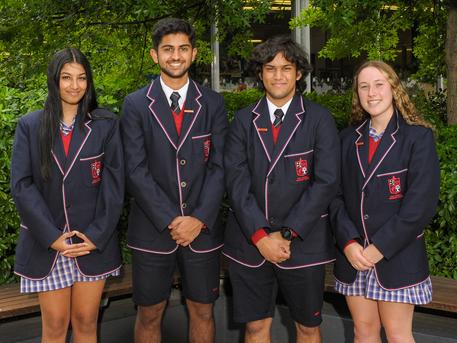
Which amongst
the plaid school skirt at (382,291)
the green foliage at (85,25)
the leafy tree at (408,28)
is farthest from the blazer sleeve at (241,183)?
the leafy tree at (408,28)

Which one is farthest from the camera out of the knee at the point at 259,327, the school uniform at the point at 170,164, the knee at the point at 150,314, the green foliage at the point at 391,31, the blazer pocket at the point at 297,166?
the green foliage at the point at 391,31

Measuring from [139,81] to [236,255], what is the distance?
3.91 meters

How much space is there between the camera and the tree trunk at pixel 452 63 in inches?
230

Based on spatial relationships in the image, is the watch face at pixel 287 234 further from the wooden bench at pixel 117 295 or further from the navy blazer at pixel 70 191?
the wooden bench at pixel 117 295

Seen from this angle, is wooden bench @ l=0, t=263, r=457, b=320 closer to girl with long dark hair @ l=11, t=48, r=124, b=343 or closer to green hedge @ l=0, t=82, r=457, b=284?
green hedge @ l=0, t=82, r=457, b=284

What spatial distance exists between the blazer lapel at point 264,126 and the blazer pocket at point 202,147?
0.32 metres

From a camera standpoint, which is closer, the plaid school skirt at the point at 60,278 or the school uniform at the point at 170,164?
the plaid school skirt at the point at 60,278

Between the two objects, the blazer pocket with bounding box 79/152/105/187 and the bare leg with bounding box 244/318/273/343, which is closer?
the blazer pocket with bounding box 79/152/105/187

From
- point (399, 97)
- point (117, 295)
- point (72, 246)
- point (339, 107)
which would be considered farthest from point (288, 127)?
point (339, 107)

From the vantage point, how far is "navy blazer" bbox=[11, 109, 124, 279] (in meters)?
3.61

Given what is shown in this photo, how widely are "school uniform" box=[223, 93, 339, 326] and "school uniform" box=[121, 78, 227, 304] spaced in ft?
0.51

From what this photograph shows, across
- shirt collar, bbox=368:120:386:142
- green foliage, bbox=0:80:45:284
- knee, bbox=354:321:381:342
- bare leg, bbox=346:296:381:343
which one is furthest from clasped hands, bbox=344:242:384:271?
green foliage, bbox=0:80:45:284

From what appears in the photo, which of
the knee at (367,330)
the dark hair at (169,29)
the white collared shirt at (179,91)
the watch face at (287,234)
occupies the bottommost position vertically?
the knee at (367,330)

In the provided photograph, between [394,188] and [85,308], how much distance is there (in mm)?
1831
